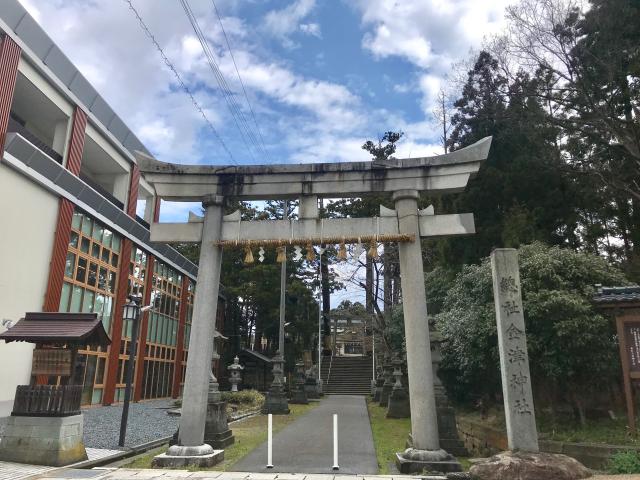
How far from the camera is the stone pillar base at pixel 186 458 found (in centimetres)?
815

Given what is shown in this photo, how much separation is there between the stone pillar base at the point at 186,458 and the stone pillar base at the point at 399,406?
1089 centimetres

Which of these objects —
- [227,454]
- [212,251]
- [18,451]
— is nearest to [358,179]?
[212,251]

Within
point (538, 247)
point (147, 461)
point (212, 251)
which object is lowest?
point (147, 461)

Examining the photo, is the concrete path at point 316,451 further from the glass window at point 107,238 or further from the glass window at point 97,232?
the glass window at point 107,238

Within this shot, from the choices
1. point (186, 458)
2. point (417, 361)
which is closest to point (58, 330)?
point (186, 458)

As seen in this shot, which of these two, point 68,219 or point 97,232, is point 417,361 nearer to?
point 68,219

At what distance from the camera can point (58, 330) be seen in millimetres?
9023

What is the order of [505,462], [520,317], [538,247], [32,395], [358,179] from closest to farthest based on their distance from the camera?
[505,462], [520,317], [32,395], [358,179], [538,247]

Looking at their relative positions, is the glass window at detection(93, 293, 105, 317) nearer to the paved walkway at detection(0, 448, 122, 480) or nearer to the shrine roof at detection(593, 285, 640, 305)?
the paved walkway at detection(0, 448, 122, 480)

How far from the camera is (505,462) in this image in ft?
22.9

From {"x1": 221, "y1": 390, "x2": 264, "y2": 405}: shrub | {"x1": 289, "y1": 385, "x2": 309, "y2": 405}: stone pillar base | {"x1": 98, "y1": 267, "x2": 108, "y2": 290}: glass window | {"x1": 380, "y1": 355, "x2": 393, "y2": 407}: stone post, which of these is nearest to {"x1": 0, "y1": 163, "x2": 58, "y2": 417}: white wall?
{"x1": 98, "y1": 267, "x2": 108, "y2": 290}: glass window

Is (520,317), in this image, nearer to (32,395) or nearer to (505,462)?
(505,462)

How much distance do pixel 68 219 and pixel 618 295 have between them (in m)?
17.1

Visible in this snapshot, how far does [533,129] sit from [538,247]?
5.96 meters
